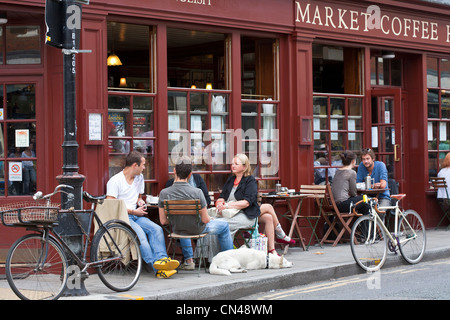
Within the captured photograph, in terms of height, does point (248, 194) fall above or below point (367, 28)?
below

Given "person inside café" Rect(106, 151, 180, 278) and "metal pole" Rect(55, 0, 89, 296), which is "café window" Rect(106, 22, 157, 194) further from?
"metal pole" Rect(55, 0, 89, 296)

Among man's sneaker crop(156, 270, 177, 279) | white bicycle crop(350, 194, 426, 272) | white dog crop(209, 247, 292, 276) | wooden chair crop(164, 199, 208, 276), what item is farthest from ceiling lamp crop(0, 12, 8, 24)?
white bicycle crop(350, 194, 426, 272)

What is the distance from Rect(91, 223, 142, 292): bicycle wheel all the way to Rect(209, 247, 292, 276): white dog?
3.62 ft

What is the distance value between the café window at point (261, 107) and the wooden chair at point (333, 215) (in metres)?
0.93

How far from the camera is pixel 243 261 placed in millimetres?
9773

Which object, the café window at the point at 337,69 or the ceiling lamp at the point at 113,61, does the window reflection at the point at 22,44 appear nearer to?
the ceiling lamp at the point at 113,61

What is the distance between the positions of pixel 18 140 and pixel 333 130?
18.7 ft

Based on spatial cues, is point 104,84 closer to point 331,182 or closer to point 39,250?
point 39,250

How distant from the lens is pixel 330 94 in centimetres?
1348

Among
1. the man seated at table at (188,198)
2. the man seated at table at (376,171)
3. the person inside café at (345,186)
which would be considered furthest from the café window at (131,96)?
the man seated at table at (376,171)

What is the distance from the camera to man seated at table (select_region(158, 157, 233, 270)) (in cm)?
963

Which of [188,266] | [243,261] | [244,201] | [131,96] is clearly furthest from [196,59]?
[243,261]
